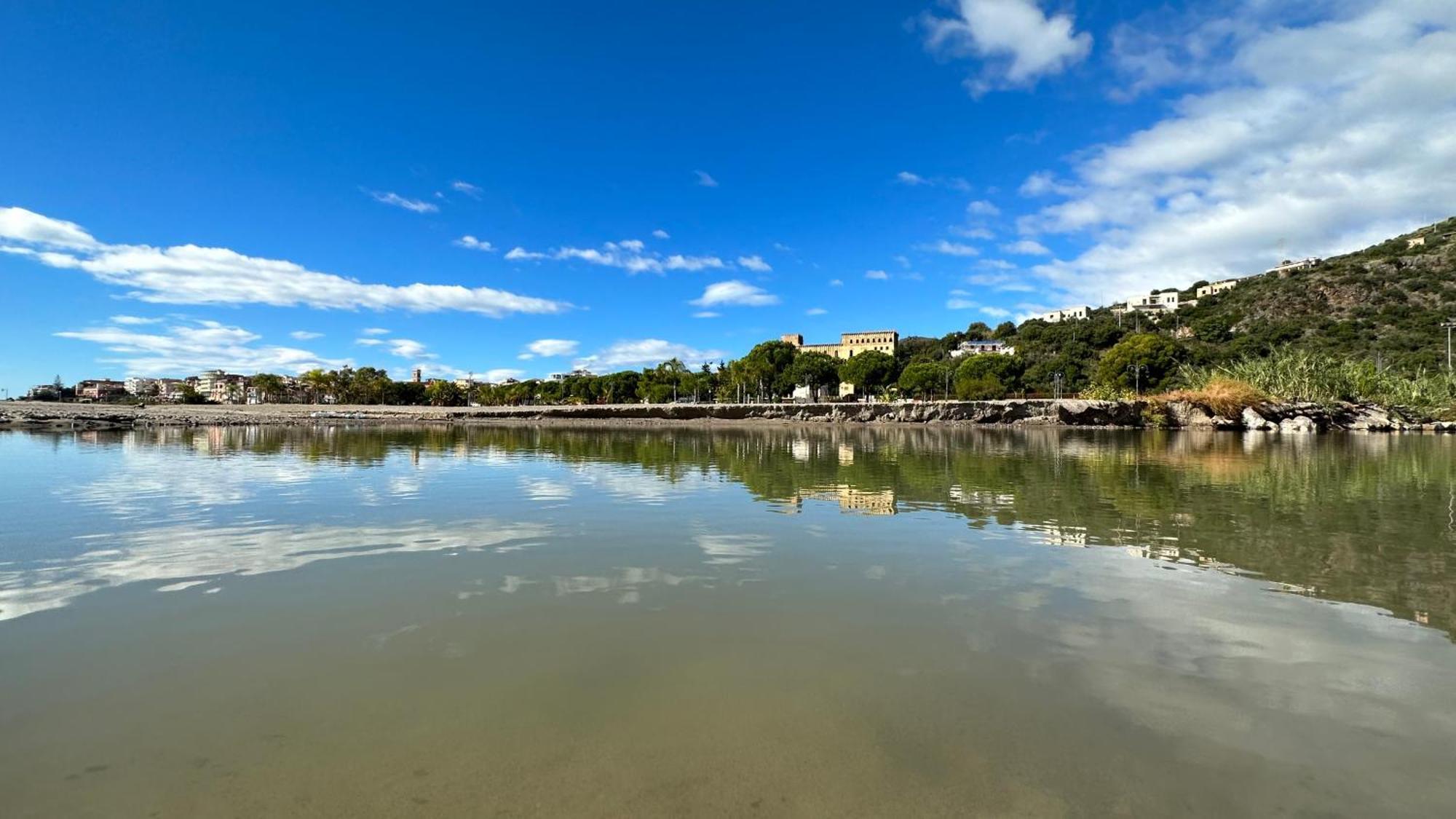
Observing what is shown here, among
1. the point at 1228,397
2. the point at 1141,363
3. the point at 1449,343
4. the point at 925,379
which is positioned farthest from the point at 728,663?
the point at 925,379

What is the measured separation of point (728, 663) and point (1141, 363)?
364 ft

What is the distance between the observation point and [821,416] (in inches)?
4067

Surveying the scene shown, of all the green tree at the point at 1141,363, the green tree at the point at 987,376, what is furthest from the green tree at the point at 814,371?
the green tree at the point at 1141,363

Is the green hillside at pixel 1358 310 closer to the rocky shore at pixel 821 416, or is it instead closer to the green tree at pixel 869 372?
the rocky shore at pixel 821 416

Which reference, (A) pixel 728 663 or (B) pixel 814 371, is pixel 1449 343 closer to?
(B) pixel 814 371

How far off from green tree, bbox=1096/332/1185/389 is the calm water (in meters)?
95.2

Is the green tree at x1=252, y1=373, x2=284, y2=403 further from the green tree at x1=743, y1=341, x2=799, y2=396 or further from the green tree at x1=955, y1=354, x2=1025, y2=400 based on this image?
the green tree at x1=955, y1=354, x2=1025, y2=400

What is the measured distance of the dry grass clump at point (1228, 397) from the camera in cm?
6575

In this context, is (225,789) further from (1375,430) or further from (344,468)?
(1375,430)

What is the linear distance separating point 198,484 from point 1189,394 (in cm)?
8202

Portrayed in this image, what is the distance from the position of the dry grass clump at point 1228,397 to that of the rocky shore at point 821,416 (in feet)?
2.15

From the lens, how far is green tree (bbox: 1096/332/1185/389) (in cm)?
9831

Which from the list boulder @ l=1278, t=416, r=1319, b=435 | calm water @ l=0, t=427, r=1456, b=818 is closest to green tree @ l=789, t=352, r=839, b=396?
boulder @ l=1278, t=416, r=1319, b=435

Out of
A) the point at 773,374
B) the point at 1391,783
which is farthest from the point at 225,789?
the point at 773,374
